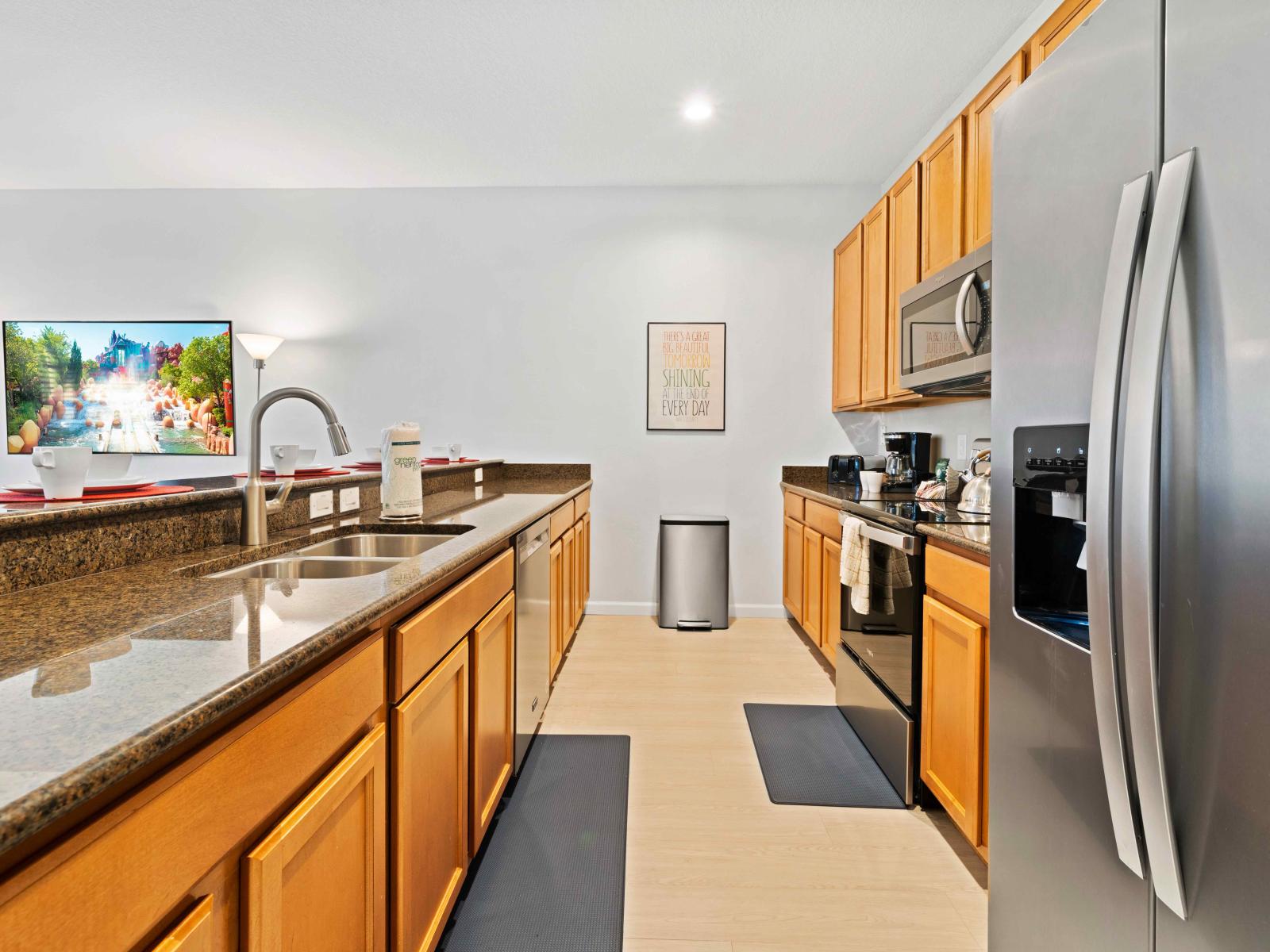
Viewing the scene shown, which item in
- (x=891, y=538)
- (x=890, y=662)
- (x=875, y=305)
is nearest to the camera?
(x=891, y=538)

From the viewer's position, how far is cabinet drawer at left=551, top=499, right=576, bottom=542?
2.80m

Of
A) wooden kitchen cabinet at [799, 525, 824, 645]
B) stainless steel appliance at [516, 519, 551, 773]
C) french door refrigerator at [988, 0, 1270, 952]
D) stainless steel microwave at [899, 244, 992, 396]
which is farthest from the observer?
wooden kitchen cabinet at [799, 525, 824, 645]

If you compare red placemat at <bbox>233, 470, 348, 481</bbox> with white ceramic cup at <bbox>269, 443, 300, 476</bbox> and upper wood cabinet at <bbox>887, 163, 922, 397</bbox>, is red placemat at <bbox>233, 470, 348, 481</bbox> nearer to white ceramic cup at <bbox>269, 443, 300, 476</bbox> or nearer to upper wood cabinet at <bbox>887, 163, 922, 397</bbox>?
white ceramic cup at <bbox>269, 443, 300, 476</bbox>

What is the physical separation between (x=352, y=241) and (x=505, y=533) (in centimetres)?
345

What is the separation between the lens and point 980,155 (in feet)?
7.72

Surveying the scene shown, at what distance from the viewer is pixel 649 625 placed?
4.11 m

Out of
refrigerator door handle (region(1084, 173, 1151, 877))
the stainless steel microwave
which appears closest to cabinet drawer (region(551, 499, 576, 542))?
the stainless steel microwave

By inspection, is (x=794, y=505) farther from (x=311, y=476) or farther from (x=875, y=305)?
(x=311, y=476)

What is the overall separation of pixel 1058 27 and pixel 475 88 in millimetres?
2391

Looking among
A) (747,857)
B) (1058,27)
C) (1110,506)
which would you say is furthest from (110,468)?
(1058,27)

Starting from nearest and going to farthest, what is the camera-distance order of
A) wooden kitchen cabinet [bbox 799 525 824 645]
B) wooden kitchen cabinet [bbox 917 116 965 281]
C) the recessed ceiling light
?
wooden kitchen cabinet [bbox 917 116 965 281] < the recessed ceiling light < wooden kitchen cabinet [bbox 799 525 824 645]

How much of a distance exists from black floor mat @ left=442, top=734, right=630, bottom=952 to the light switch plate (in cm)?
109

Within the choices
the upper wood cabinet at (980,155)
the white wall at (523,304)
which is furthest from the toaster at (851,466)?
the upper wood cabinet at (980,155)

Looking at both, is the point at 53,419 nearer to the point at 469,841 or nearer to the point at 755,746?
the point at 469,841
